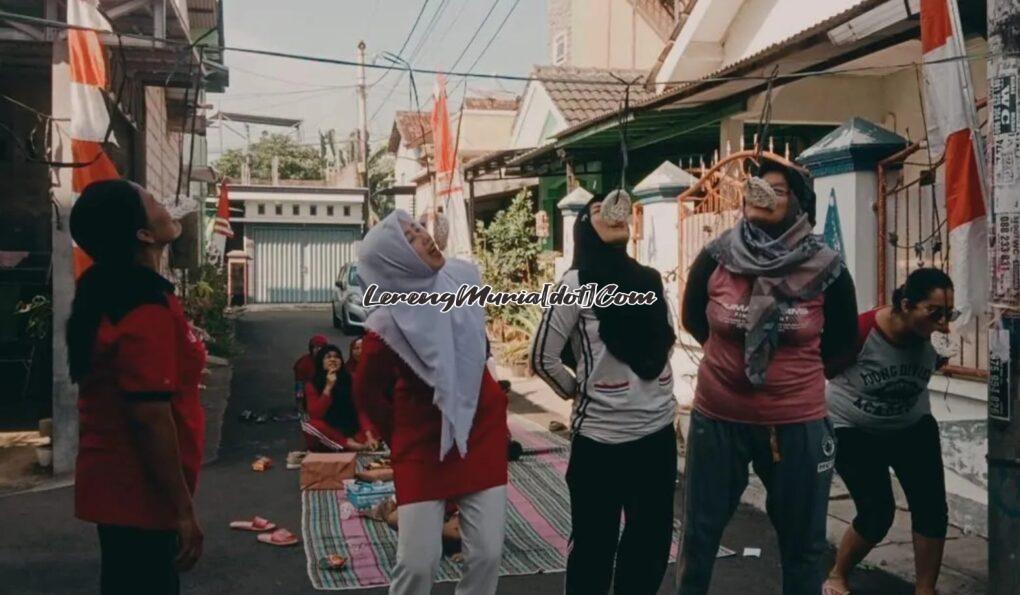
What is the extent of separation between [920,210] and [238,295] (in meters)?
25.0

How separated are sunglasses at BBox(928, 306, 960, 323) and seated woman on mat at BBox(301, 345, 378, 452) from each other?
17.0 feet

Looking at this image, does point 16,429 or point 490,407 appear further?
point 16,429

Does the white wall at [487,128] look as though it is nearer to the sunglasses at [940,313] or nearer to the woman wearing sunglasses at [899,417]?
the woman wearing sunglasses at [899,417]

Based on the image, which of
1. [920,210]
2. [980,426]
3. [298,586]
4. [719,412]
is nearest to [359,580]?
[298,586]

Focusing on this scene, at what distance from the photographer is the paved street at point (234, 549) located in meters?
4.88

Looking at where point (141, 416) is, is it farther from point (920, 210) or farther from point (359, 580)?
point (920, 210)

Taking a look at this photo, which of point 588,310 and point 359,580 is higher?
point 588,310

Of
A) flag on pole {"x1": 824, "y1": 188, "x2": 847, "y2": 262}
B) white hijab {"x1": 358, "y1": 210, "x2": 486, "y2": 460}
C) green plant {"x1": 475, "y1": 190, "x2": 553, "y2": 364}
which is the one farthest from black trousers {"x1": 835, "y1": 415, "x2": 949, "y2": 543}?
green plant {"x1": 475, "y1": 190, "x2": 553, "y2": 364}

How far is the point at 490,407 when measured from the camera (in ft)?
11.4

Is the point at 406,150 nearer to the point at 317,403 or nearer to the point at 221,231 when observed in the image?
the point at 221,231

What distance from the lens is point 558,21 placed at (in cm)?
2680

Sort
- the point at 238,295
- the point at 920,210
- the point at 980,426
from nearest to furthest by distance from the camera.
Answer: the point at 980,426 < the point at 920,210 < the point at 238,295

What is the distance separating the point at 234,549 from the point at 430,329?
115 inches

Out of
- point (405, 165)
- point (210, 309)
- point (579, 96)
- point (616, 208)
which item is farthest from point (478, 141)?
point (616, 208)
